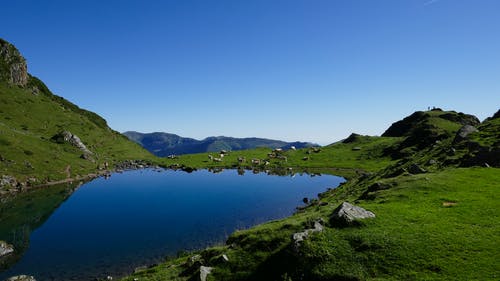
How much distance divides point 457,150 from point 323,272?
51.7 m

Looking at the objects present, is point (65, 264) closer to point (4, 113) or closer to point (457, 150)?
point (457, 150)

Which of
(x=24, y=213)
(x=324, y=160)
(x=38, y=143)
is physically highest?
(x=38, y=143)

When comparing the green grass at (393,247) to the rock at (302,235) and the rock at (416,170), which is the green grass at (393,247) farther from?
the rock at (416,170)

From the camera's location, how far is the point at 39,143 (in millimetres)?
131500

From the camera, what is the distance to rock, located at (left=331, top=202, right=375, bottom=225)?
90.9 feet

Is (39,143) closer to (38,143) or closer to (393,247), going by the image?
(38,143)

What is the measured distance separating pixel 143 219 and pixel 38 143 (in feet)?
308

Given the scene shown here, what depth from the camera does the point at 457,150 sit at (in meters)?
59.7

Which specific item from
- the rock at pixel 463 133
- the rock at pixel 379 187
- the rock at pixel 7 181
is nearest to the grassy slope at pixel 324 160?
the rock at pixel 463 133

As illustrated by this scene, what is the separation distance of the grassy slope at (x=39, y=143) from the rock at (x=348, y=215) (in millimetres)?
104360

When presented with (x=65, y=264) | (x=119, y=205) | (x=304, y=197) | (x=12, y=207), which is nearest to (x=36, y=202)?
(x=12, y=207)

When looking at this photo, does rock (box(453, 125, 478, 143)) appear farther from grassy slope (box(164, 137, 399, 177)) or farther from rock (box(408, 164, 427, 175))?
grassy slope (box(164, 137, 399, 177))

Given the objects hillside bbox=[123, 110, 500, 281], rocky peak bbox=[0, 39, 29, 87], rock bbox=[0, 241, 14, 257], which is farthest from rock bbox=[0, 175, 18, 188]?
rocky peak bbox=[0, 39, 29, 87]

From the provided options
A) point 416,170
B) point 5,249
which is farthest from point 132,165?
point 416,170
